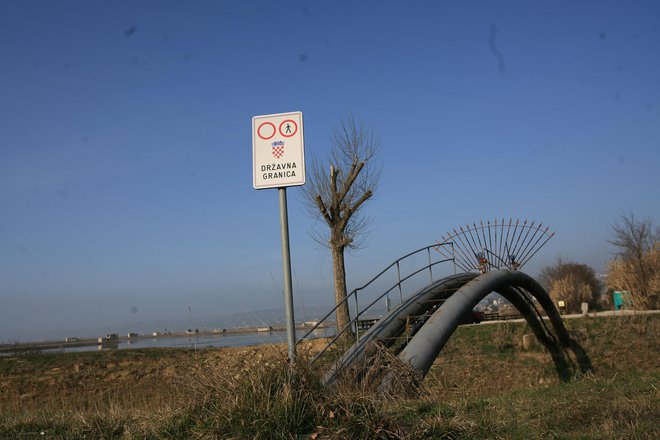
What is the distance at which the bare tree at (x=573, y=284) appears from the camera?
3969 centimetres

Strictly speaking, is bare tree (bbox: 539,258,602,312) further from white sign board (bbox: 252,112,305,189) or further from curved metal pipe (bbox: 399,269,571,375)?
white sign board (bbox: 252,112,305,189)

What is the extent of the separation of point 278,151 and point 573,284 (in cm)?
4300

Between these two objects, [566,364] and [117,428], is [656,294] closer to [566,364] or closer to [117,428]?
[566,364]

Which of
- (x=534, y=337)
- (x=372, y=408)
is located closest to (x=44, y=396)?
(x=372, y=408)

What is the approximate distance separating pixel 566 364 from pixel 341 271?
8651mm

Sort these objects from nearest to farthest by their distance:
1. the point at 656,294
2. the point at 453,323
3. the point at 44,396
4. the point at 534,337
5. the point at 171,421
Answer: the point at 171,421 < the point at 453,323 < the point at 44,396 < the point at 534,337 < the point at 656,294

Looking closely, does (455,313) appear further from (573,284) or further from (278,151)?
(573,284)

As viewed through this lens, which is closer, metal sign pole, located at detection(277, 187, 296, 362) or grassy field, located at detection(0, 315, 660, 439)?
grassy field, located at detection(0, 315, 660, 439)

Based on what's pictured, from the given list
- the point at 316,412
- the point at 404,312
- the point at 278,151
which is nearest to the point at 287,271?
the point at 278,151

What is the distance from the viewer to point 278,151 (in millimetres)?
5672

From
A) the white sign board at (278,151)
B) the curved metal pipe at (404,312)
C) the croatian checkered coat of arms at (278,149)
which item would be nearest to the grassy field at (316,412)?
the white sign board at (278,151)

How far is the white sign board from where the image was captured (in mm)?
5598

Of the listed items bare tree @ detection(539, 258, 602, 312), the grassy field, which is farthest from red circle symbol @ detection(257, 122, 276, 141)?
bare tree @ detection(539, 258, 602, 312)

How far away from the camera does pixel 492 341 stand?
2127 cm
